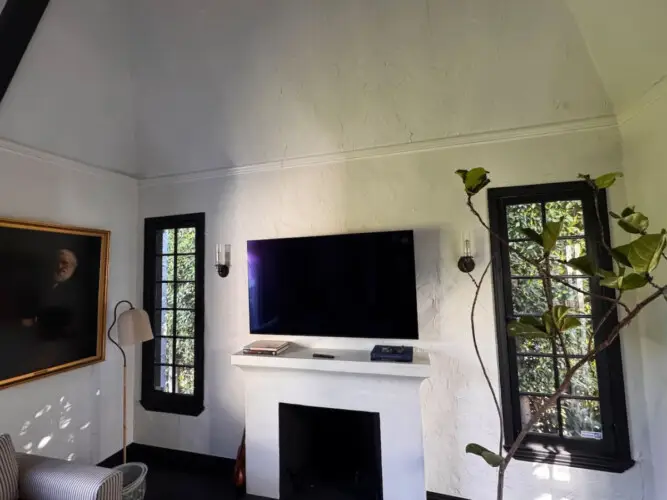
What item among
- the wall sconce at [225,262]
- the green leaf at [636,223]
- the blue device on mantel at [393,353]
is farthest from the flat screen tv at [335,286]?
the green leaf at [636,223]

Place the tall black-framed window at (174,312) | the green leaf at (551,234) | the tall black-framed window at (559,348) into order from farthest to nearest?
the tall black-framed window at (174,312)
the tall black-framed window at (559,348)
the green leaf at (551,234)

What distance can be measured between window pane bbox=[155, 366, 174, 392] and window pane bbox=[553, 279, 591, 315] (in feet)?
10.4

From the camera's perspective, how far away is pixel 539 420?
2301 millimetres

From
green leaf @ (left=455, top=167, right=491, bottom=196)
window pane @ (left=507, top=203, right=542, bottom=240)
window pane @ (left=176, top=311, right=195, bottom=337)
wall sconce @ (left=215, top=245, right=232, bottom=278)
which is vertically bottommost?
window pane @ (left=176, top=311, right=195, bottom=337)

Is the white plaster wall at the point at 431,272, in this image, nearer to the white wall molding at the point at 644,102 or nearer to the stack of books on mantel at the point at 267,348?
the white wall molding at the point at 644,102

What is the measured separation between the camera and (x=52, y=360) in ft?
8.15

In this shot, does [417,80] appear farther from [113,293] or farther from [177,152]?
[113,293]

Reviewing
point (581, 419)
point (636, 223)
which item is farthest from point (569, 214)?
point (581, 419)

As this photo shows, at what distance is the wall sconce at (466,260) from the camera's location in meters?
2.33

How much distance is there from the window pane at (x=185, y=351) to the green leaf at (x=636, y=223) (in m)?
3.12

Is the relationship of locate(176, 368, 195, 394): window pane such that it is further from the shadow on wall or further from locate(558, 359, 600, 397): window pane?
locate(558, 359, 600, 397): window pane

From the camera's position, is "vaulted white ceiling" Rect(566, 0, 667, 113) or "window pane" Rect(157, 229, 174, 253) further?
"window pane" Rect(157, 229, 174, 253)

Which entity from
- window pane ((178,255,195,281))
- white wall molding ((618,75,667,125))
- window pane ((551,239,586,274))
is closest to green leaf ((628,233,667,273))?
window pane ((551,239,586,274))

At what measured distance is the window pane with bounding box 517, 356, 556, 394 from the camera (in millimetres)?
2291
